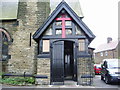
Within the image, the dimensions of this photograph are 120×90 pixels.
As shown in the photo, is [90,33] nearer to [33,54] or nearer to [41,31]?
[41,31]

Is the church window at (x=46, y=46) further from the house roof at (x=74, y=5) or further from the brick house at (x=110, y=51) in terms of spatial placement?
the brick house at (x=110, y=51)

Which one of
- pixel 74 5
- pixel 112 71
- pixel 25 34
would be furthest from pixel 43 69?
pixel 74 5

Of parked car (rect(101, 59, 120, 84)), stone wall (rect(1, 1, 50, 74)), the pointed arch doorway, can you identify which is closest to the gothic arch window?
stone wall (rect(1, 1, 50, 74))

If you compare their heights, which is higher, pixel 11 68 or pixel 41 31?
pixel 41 31

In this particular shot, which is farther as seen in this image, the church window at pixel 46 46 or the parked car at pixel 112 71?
the church window at pixel 46 46

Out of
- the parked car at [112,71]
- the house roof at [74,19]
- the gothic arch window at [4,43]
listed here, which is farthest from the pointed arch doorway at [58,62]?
the gothic arch window at [4,43]

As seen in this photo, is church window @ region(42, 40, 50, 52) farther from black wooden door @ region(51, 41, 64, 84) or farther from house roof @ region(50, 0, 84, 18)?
house roof @ region(50, 0, 84, 18)

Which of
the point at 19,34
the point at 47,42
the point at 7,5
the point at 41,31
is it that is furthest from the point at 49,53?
the point at 7,5

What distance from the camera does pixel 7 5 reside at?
49.4ft

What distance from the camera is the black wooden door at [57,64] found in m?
9.78

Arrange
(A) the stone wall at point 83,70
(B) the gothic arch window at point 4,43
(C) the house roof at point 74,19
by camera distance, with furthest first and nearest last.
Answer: (B) the gothic arch window at point 4,43, (C) the house roof at point 74,19, (A) the stone wall at point 83,70

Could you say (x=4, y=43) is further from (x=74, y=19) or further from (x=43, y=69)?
(x=74, y=19)

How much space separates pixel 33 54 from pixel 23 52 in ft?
3.11

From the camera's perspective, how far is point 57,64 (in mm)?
9969
